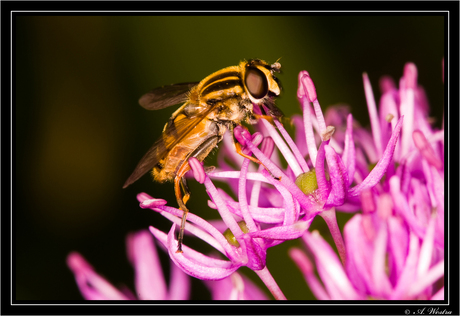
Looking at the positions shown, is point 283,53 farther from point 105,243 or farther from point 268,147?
point 105,243

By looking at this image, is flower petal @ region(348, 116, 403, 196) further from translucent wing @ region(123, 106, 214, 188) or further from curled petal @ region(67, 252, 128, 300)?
curled petal @ region(67, 252, 128, 300)

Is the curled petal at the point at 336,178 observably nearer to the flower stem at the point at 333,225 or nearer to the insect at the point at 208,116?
the flower stem at the point at 333,225

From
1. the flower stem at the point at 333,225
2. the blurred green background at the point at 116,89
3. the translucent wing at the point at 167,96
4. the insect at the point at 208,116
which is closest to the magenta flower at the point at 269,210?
the flower stem at the point at 333,225

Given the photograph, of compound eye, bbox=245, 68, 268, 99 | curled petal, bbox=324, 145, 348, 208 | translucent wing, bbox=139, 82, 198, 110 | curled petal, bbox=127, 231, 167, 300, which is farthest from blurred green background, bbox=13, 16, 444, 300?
curled petal, bbox=324, 145, 348, 208

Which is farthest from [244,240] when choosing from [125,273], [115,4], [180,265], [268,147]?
[125,273]

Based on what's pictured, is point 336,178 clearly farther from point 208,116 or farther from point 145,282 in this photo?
point 145,282

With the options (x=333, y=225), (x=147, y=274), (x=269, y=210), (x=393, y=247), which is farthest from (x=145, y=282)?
(x=393, y=247)
